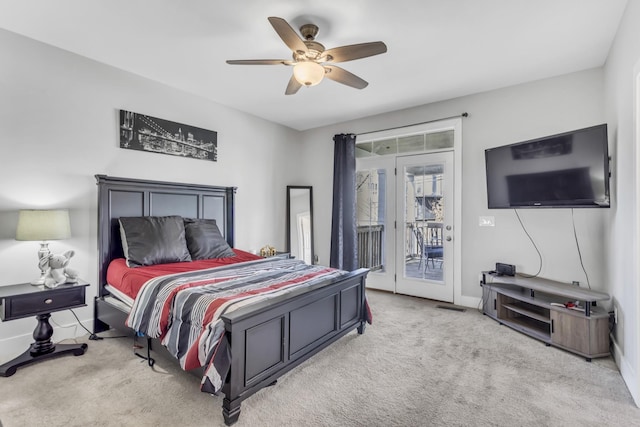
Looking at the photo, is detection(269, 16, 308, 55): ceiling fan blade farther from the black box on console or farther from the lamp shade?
the black box on console

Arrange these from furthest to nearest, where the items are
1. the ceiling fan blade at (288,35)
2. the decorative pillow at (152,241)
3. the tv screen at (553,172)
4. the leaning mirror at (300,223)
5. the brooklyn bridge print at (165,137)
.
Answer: the leaning mirror at (300,223) → the brooklyn bridge print at (165,137) → the decorative pillow at (152,241) → the tv screen at (553,172) → the ceiling fan blade at (288,35)

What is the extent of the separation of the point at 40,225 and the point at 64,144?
0.88 metres

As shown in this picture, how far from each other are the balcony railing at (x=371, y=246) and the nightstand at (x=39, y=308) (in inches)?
138

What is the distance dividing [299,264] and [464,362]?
1675 mm

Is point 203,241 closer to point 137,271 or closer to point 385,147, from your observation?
point 137,271

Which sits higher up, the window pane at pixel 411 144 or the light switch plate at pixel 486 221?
the window pane at pixel 411 144

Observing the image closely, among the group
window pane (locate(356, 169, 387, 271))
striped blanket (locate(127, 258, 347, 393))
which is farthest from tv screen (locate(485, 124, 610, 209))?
striped blanket (locate(127, 258, 347, 393))

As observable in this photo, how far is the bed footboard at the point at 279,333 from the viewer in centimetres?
175

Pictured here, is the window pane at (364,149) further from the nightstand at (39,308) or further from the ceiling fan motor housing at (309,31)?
the nightstand at (39,308)

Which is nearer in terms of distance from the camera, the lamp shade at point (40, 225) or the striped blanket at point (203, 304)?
the striped blanket at point (203, 304)

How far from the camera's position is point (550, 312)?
275 centimetres

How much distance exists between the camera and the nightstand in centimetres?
225

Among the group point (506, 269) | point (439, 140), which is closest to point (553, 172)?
point (506, 269)

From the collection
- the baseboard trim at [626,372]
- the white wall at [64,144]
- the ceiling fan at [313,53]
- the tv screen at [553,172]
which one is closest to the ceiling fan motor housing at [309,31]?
the ceiling fan at [313,53]
